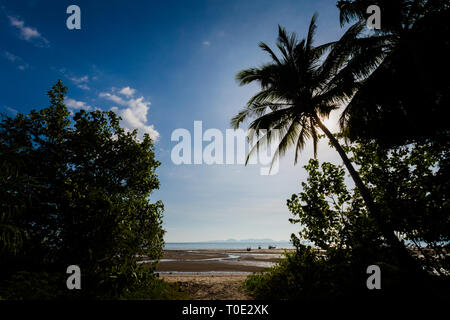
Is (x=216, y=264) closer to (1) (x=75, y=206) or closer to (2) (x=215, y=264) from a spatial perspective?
(2) (x=215, y=264)

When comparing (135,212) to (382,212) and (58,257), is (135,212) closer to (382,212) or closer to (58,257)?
(58,257)

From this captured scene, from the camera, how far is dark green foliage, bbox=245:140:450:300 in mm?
5566

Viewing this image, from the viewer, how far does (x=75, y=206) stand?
20.5 ft

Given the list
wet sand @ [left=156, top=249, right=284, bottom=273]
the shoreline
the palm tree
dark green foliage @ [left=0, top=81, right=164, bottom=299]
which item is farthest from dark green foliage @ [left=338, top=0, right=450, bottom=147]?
dark green foliage @ [left=0, top=81, right=164, bottom=299]

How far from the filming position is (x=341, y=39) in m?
7.71

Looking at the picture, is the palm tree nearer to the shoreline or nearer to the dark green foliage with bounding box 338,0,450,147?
the dark green foliage with bounding box 338,0,450,147

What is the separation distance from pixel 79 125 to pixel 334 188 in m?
9.93

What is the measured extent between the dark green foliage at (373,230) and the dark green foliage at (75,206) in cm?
573

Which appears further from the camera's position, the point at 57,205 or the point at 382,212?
the point at 382,212

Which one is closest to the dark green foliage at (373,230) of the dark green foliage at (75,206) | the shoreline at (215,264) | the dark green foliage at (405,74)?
the dark green foliage at (405,74)

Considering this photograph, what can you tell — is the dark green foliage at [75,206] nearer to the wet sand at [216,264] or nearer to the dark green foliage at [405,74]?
the wet sand at [216,264]

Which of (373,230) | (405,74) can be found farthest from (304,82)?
(373,230)

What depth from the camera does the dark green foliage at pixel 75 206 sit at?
564cm
